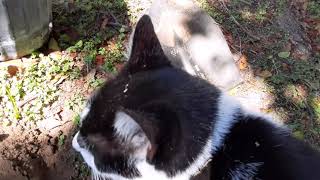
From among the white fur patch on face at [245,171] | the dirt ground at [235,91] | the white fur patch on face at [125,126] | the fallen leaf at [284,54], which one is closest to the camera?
A: the white fur patch on face at [125,126]

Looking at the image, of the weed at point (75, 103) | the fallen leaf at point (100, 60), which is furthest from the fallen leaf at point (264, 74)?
the weed at point (75, 103)

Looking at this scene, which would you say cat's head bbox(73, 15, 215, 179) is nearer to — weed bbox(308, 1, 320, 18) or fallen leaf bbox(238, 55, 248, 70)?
fallen leaf bbox(238, 55, 248, 70)

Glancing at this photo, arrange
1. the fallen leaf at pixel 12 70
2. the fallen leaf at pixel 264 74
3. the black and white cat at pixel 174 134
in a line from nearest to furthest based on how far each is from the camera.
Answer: the black and white cat at pixel 174 134 < the fallen leaf at pixel 12 70 < the fallen leaf at pixel 264 74

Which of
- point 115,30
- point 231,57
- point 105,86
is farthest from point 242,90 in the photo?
point 105,86

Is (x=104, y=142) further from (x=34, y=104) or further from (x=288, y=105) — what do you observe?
(x=288, y=105)

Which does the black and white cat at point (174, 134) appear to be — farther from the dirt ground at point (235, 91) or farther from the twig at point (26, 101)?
the twig at point (26, 101)

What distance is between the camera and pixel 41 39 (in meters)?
3.18

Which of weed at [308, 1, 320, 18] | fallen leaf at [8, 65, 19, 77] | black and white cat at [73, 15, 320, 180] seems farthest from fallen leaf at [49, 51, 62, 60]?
weed at [308, 1, 320, 18]

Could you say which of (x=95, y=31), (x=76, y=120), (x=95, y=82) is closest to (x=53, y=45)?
(x=95, y=31)

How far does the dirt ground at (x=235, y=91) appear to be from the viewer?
111 inches

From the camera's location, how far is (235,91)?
11.1 ft

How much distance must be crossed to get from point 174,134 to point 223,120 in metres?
0.32

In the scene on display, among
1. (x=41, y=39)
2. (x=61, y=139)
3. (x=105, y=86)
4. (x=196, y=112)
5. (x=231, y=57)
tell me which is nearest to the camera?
(x=196, y=112)

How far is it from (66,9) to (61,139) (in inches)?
44.3
